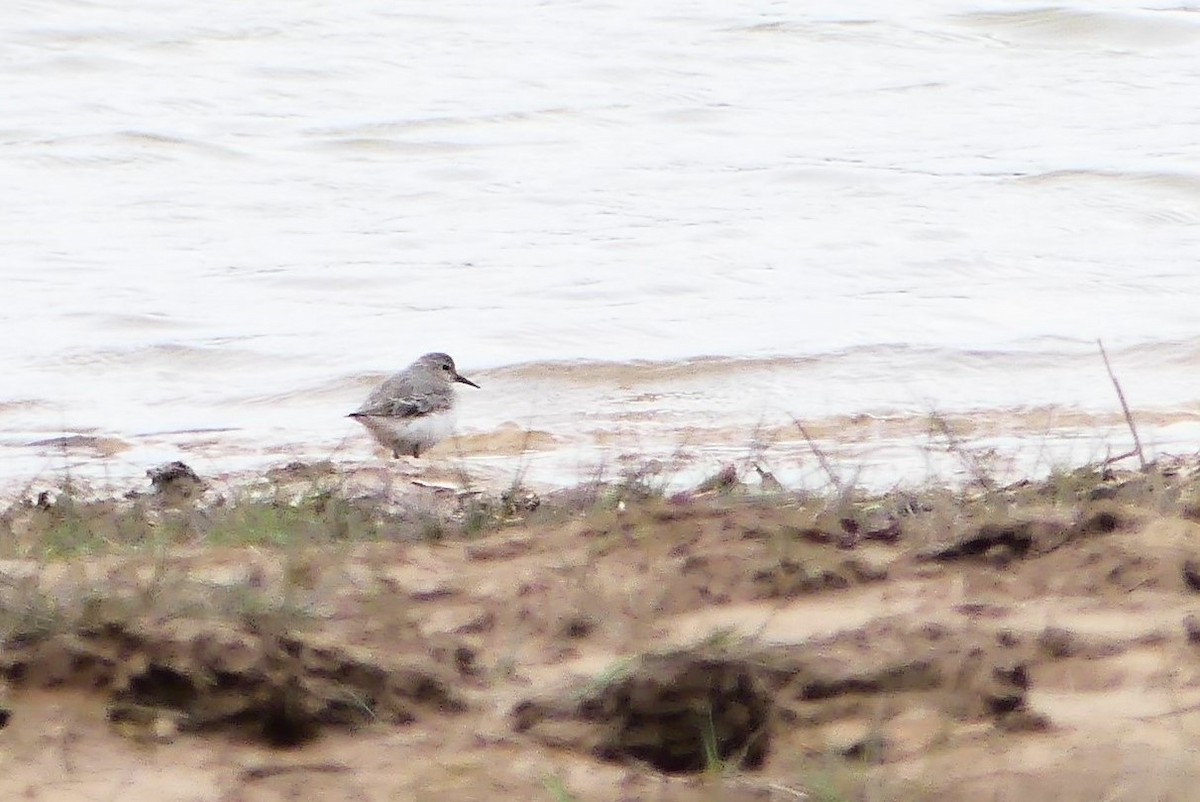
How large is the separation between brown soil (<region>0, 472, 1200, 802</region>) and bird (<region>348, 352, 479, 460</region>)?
3.34 metres

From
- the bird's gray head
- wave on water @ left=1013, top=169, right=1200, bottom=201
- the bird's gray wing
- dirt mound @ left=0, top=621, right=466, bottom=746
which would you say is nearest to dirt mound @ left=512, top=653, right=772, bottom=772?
dirt mound @ left=0, top=621, right=466, bottom=746

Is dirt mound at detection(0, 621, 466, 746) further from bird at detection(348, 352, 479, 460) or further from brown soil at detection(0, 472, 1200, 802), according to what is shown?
bird at detection(348, 352, 479, 460)

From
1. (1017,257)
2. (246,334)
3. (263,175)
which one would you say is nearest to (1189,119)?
(1017,257)

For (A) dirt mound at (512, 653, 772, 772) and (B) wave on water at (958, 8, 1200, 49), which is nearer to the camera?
(A) dirt mound at (512, 653, 772, 772)

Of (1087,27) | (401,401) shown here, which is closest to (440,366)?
(401,401)

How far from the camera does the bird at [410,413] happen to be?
25.5ft

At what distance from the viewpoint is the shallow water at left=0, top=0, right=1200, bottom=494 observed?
8766 mm

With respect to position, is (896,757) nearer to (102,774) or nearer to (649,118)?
(102,774)

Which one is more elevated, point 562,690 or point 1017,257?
point 562,690

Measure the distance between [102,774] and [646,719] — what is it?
35.8 inches

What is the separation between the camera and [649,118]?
48.6ft

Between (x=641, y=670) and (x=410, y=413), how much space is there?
4424 mm

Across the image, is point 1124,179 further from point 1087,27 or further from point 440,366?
point 440,366

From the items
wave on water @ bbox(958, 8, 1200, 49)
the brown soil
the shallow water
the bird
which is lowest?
the shallow water
